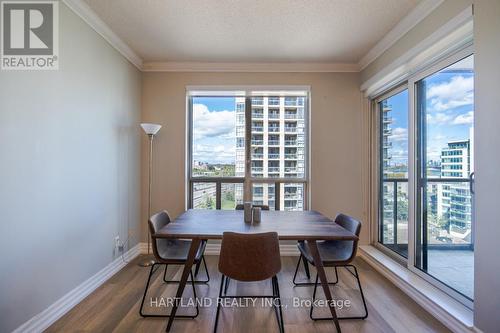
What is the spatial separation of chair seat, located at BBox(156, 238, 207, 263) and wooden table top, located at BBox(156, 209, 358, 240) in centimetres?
27

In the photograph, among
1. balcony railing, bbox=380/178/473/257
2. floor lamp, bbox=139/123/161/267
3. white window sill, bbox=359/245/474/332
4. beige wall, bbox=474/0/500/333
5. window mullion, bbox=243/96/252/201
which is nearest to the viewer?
beige wall, bbox=474/0/500/333

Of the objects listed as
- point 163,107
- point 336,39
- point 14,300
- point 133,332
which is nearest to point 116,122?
point 163,107

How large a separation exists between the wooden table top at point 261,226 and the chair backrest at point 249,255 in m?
0.14

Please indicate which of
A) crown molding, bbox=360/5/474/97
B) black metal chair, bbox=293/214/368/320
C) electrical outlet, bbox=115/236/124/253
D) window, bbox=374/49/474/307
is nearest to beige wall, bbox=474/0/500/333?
crown molding, bbox=360/5/474/97

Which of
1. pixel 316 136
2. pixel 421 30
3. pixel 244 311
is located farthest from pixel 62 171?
pixel 421 30

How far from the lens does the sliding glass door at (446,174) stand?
→ 77.3 inches

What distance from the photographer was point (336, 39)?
2713mm

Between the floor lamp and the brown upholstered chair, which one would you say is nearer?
the brown upholstered chair

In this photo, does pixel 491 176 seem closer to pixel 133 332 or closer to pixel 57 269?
pixel 133 332

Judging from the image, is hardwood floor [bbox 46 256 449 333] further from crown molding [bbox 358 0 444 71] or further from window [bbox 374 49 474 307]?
crown molding [bbox 358 0 444 71]

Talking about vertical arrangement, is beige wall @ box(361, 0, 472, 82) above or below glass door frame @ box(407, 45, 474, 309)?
above

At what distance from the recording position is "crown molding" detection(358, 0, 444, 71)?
81.2 inches

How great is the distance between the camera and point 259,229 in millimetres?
1932

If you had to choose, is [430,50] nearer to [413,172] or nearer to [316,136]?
[413,172]
